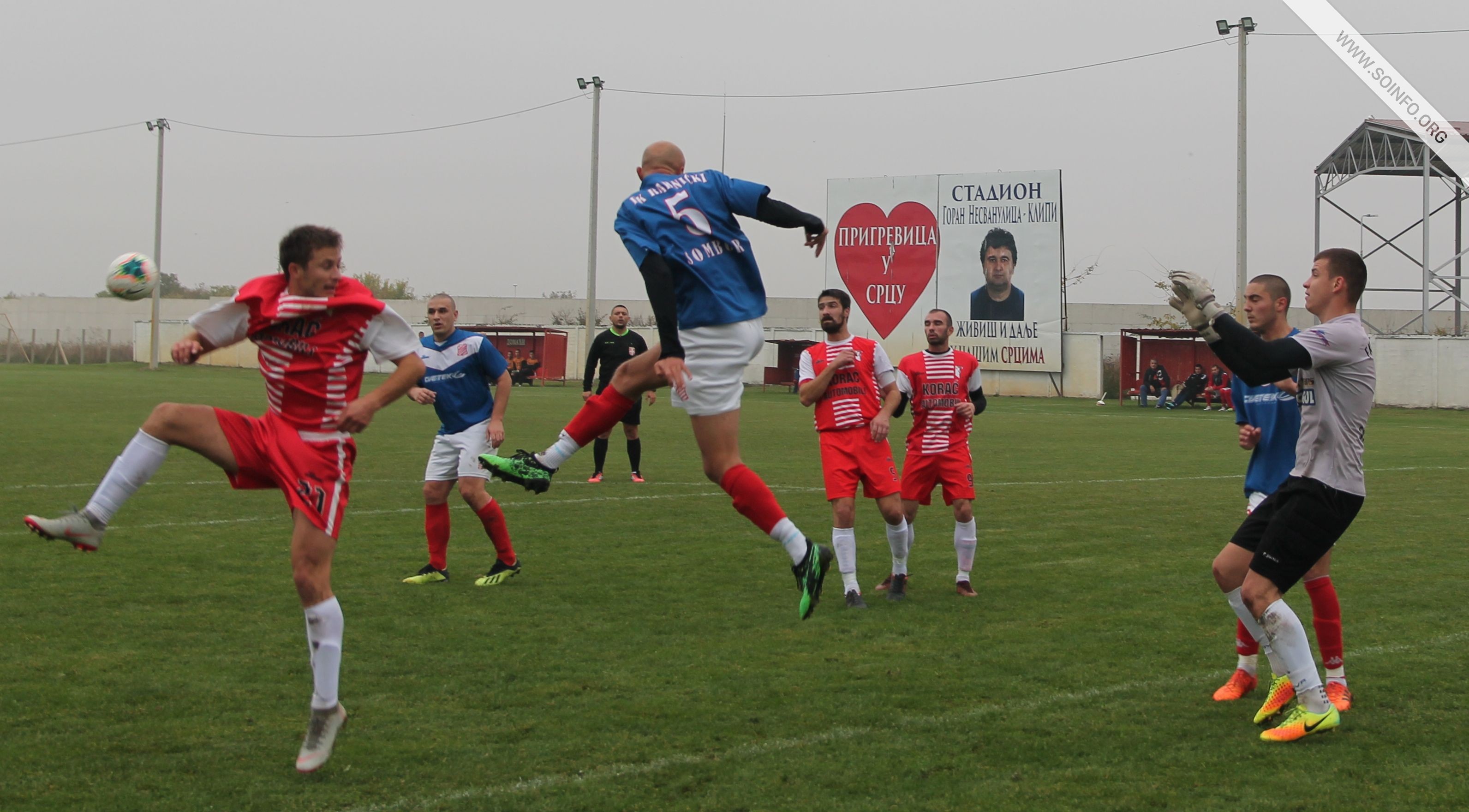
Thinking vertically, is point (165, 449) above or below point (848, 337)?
below

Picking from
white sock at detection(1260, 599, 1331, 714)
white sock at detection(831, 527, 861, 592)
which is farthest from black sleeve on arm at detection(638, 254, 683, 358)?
white sock at detection(831, 527, 861, 592)

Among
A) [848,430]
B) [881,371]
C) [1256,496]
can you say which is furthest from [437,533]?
[1256,496]

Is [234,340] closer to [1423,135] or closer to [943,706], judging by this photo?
[943,706]

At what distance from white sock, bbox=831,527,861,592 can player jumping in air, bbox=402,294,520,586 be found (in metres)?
2.36

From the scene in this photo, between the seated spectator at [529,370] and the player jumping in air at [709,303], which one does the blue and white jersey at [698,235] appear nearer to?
the player jumping in air at [709,303]

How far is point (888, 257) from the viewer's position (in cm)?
4600

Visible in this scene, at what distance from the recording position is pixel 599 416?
6.32 meters

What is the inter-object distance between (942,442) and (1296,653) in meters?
3.66

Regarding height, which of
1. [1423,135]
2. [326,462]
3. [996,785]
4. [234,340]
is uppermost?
[1423,135]

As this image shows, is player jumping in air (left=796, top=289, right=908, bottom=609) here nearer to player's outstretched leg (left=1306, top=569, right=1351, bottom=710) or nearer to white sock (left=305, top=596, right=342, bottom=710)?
player's outstretched leg (left=1306, top=569, right=1351, bottom=710)

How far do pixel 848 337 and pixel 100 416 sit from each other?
21656 millimetres

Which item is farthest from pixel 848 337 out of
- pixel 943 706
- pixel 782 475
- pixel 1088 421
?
pixel 1088 421

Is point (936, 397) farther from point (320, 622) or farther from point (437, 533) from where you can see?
point (320, 622)

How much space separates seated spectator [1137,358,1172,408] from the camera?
127 ft
